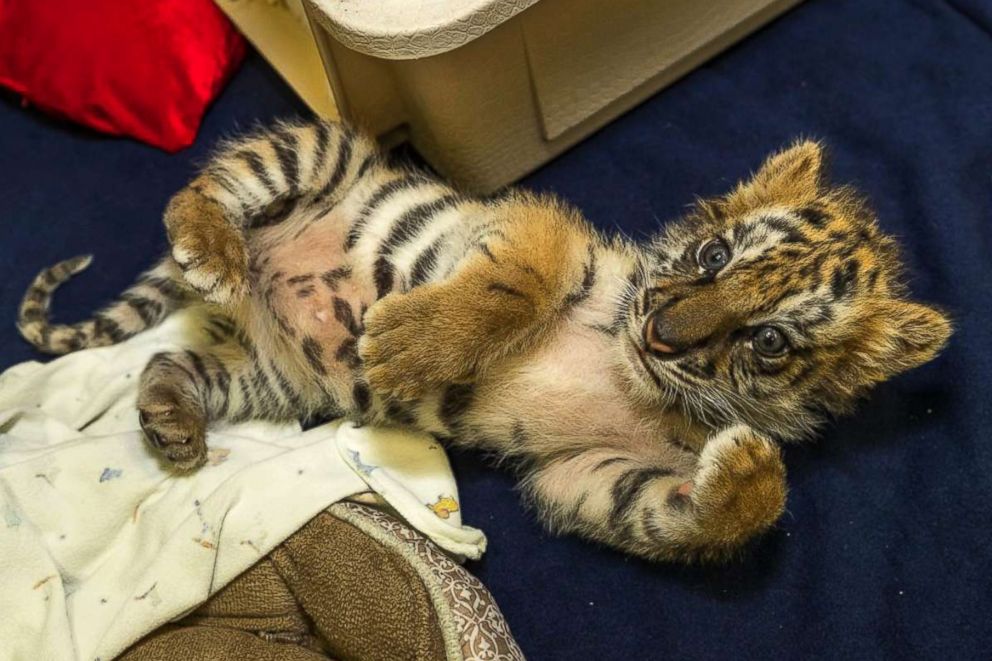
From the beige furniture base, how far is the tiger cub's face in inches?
22.3

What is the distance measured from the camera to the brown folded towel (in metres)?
1.65

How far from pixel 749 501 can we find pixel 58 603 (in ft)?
4.32

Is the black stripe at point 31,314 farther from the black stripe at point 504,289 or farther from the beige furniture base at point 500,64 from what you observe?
the black stripe at point 504,289

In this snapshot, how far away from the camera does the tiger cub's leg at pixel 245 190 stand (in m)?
1.70

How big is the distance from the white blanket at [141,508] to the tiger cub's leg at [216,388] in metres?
0.05

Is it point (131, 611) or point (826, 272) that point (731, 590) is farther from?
point (131, 611)

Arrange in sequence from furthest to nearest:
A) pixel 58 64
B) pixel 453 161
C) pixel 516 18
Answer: pixel 58 64 → pixel 453 161 → pixel 516 18

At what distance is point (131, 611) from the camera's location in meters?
1.71

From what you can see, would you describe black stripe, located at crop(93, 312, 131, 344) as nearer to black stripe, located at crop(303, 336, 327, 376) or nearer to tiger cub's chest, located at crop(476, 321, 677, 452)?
black stripe, located at crop(303, 336, 327, 376)

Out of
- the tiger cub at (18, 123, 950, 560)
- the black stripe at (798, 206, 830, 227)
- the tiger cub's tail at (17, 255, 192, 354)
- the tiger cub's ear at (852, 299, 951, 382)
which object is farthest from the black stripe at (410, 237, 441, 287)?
the tiger cub's ear at (852, 299, 951, 382)

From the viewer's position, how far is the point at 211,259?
1.69m

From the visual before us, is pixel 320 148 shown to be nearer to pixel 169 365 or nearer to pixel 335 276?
pixel 335 276

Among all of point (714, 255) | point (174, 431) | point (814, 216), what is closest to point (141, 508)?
point (174, 431)

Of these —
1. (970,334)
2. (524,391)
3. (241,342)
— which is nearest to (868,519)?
(970,334)
